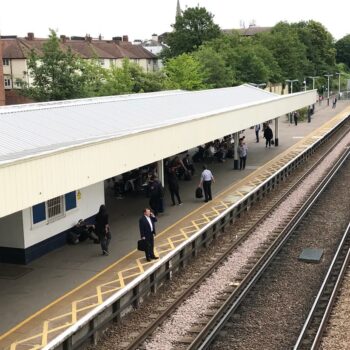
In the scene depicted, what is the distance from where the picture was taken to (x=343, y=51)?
14238 cm

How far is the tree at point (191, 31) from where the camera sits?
266 ft

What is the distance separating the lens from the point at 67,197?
15828 mm

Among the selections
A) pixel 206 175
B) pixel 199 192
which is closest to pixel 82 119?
pixel 206 175

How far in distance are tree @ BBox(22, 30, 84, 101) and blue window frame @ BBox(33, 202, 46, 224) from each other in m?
21.5

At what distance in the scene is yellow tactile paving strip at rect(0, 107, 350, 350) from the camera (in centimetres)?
1023

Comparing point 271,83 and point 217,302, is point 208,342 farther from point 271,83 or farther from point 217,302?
point 271,83

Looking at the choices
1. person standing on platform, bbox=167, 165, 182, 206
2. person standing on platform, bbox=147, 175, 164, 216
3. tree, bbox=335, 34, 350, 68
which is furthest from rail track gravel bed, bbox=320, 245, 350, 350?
tree, bbox=335, 34, 350, 68

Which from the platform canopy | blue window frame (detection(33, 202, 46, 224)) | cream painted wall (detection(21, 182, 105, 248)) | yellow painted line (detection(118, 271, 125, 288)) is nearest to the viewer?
the platform canopy

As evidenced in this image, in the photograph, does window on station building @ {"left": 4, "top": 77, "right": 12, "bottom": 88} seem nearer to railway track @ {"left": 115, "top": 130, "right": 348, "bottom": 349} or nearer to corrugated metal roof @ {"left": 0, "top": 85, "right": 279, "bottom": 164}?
corrugated metal roof @ {"left": 0, "top": 85, "right": 279, "bottom": 164}

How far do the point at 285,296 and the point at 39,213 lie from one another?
6529 mm

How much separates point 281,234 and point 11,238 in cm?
794

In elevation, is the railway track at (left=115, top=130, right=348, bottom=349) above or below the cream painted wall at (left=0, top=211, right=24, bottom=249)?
below

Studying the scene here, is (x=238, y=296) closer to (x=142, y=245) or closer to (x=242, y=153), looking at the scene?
(x=142, y=245)

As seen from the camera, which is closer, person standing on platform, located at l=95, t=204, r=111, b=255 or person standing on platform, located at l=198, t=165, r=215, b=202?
person standing on platform, located at l=95, t=204, r=111, b=255
